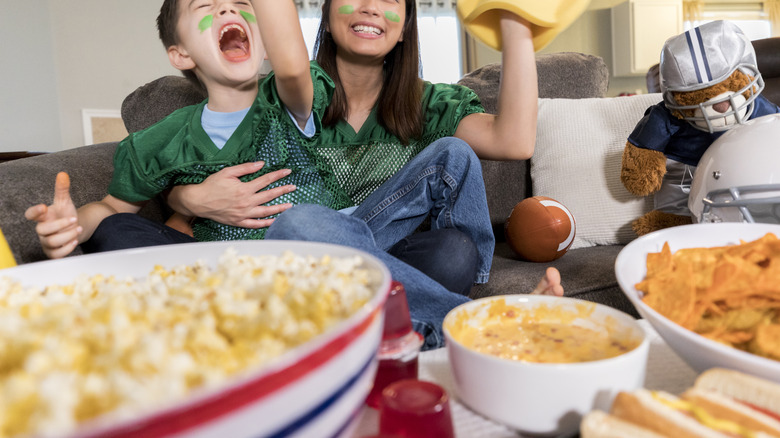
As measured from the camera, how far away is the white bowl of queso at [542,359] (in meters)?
0.36

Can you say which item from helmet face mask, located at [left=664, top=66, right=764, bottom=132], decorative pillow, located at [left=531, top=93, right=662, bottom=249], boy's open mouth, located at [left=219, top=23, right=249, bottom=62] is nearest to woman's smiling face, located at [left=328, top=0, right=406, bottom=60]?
boy's open mouth, located at [left=219, top=23, right=249, bottom=62]

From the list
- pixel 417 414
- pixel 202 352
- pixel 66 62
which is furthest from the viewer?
pixel 66 62

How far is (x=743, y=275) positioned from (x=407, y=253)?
686 mm

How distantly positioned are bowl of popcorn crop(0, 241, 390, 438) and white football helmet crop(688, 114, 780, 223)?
0.70 meters

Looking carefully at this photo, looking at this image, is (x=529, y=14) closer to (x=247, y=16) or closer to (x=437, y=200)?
(x=437, y=200)

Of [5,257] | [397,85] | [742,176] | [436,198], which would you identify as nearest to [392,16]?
[397,85]

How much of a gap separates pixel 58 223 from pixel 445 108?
0.90 m

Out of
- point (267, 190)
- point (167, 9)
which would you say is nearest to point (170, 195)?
point (267, 190)

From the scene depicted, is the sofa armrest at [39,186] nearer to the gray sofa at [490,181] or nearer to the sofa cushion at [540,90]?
the gray sofa at [490,181]

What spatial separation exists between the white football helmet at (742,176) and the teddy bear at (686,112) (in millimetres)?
178

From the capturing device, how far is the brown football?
1.27 meters

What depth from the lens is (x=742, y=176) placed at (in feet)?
2.96

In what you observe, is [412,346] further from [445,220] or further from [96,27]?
[96,27]

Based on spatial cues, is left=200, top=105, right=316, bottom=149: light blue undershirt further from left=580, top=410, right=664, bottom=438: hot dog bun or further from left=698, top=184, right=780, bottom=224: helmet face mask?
left=580, top=410, right=664, bottom=438: hot dog bun
